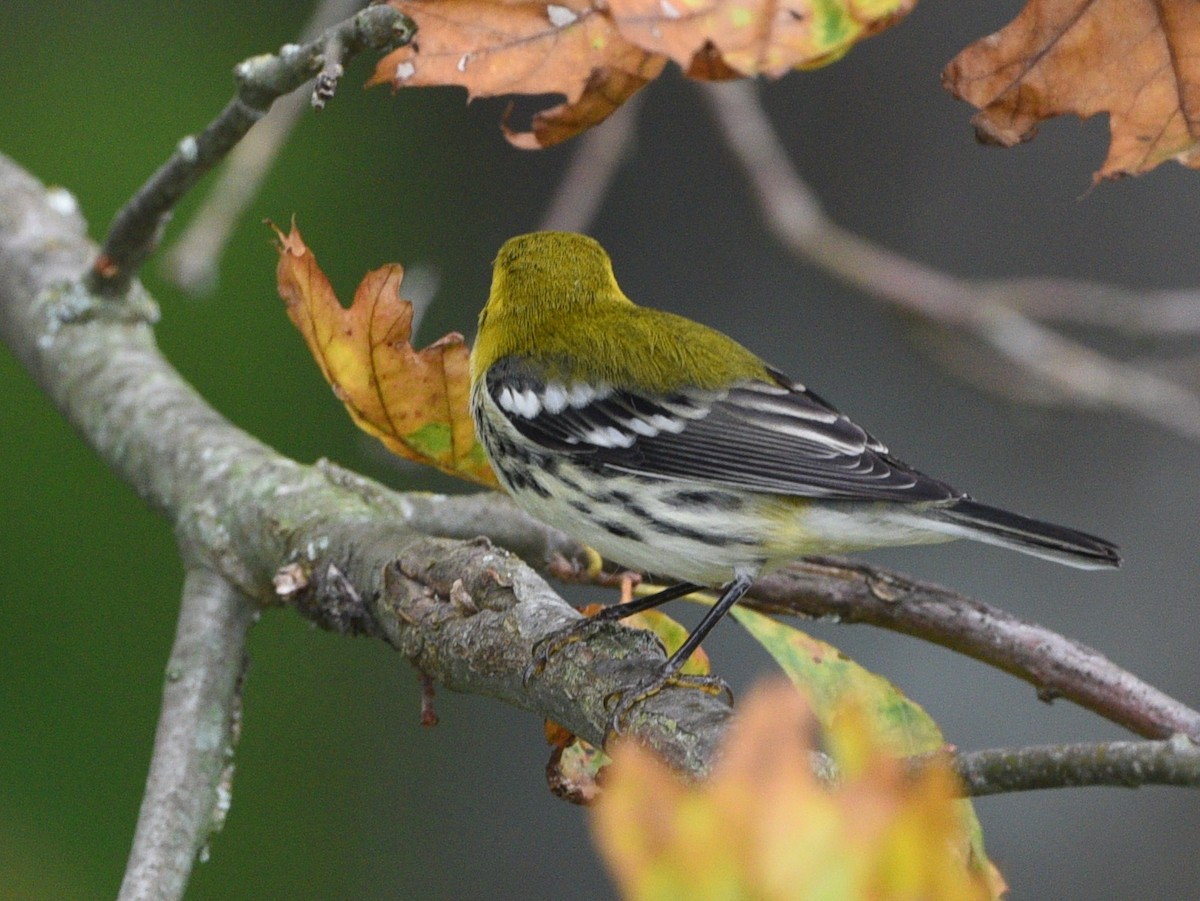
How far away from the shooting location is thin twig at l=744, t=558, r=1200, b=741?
1669 mm

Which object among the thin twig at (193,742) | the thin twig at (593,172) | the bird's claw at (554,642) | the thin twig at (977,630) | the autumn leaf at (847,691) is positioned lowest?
the thin twig at (193,742)

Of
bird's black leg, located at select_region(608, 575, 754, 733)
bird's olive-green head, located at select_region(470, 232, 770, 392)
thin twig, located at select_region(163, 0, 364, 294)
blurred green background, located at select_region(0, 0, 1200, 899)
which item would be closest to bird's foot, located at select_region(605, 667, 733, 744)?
bird's black leg, located at select_region(608, 575, 754, 733)

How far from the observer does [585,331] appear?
214 centimetres

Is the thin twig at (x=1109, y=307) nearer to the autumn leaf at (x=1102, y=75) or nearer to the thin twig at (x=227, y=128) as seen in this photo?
the autumn leaf at (x=1102, y=75)

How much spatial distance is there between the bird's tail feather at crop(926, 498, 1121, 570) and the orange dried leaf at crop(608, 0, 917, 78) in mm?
868

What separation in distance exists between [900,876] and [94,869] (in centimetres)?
330

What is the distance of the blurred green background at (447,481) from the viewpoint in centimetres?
361

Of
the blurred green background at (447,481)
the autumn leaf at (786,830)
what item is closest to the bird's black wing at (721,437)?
the autumn leaf at (786,830)

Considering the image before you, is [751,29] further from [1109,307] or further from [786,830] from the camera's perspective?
[1109,307]

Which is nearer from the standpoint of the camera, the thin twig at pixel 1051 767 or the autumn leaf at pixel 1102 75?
the thin twig at pixel 1051 767

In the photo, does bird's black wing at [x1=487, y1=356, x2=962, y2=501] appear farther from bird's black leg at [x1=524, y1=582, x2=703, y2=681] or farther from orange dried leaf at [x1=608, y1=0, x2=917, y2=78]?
orange dried leaf at [x1=608, y1=0, x2=917, y2=78]

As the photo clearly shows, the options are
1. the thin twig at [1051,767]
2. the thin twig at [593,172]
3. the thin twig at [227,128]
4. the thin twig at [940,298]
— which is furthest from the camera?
the thin twig at [593,172]

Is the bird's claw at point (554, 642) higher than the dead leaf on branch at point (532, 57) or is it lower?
lower

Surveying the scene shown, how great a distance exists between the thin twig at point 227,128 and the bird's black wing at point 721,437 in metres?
0.57
